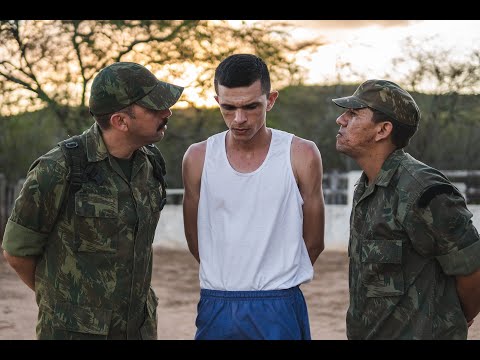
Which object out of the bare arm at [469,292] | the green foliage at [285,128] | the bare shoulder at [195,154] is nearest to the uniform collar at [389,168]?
the bare arm at [469,292]

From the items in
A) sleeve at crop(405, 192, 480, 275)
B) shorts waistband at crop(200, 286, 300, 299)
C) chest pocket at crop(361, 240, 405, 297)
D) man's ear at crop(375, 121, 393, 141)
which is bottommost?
shorts waistband at crop(200, 286, 300, 299)

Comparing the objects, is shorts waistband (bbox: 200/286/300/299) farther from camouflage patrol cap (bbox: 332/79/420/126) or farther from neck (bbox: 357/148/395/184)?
camouflage patrol cap (bbox: 332/79/420/126)

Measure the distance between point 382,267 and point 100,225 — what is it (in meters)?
1.16

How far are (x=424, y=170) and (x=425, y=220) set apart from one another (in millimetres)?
224

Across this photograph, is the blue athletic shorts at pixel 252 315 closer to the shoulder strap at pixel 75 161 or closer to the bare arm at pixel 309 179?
the bare arm at pixel 309 179

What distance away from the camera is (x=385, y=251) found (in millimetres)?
3096

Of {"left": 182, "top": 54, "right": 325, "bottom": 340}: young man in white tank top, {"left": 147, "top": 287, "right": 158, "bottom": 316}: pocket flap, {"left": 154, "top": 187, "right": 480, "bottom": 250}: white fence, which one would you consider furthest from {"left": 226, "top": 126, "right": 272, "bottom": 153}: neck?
{"left": 154, "top": 187, "right": 480, "bottom": 250}: white fence

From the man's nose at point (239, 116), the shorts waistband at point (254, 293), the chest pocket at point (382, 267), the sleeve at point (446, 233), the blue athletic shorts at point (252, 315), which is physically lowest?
the blue athletic shorts at point (252, 315)

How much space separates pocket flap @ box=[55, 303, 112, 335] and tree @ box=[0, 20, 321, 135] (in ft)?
44.3

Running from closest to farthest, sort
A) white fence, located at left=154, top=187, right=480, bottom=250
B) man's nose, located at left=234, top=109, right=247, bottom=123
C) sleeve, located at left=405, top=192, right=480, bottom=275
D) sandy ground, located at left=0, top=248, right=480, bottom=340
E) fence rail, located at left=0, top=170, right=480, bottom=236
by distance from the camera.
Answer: sleeve, located at left=405, top=192, right=480, bottom=275 < man's nose, located at left=234, top=109, right=247, bottom=123 < sandy ground, located at left=0, top=248, right=480, bottom=340 < white fence, located at left=154, top=187, right=480, bottom=250 < fence rail, located at left=0, top=170, right=480, bottom=236

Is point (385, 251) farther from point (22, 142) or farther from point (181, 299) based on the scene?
point (22, 142)

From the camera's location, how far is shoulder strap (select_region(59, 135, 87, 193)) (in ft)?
10.2

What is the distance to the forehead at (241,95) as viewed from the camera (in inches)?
131

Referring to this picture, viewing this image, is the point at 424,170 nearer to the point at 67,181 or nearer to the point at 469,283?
the point at 469,283
